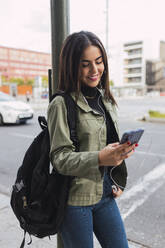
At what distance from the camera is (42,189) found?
1292 mm

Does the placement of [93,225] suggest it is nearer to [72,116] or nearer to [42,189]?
[42,189]

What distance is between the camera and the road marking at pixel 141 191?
11.0 ft

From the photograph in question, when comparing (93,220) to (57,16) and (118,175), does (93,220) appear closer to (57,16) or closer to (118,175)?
(118,175)

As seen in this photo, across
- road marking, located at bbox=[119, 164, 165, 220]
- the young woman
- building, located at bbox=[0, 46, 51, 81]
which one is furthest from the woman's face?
building, located at bbox=[0, 46, 51, 81]

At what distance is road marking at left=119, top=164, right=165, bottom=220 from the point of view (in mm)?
3366

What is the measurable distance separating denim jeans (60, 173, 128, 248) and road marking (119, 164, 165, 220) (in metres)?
1.74

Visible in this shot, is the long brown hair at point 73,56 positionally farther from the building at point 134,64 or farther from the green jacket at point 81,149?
the building at point 134,64

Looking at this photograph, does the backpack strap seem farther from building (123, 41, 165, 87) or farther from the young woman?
building (123, 41, 165, 87)

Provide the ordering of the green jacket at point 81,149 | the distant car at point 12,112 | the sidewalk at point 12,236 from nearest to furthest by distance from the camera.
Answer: the green jacket at point 81,149 → the sidewalk at point 12,236 → the distant car at point 12,112

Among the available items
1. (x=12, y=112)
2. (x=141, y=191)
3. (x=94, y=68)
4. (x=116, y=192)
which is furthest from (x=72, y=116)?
(x=12, y=112)

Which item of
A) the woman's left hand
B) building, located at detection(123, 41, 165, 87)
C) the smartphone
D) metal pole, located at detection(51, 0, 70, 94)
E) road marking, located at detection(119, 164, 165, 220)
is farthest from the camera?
building, located at detection(123, 41, 165, 87)


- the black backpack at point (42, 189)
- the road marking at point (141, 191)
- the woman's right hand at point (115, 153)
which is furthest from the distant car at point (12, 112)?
the woman's right hand at point (115, 153)

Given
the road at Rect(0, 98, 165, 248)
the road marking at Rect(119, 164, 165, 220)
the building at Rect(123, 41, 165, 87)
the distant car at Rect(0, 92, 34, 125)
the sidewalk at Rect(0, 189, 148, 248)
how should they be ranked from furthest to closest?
the building at Rect(123, 41, 165, 87) → the distant car at Rect(0, 92, 34, 125) → the road marking at Rect(119, 164, 165, 220) → the road at Rect(0, 98, 165, 248) → the sidewalk at Rect(0, 189, 148, 248)

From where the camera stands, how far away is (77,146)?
129 centimetres
